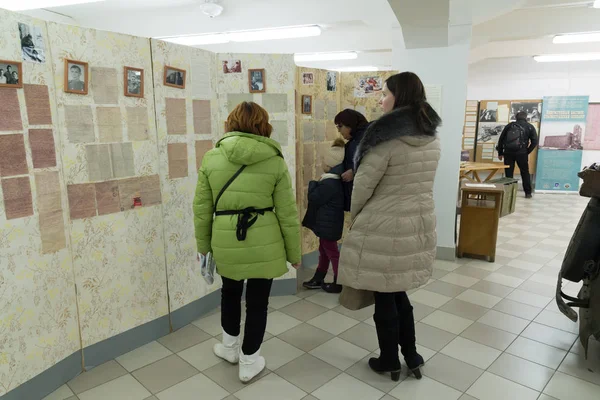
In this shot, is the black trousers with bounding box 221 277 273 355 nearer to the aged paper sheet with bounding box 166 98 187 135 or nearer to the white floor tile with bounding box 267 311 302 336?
the white floor tile with bounding box 267 311 302 336

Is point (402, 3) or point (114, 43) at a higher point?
point (402, 3)

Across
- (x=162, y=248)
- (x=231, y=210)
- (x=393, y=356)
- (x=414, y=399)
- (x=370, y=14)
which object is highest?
(x=370, y=14)

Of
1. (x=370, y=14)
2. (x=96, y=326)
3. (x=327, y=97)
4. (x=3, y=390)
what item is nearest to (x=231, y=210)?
(x=96, y=326)

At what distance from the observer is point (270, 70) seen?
3.26 meters

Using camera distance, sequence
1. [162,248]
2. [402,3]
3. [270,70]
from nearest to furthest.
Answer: [162,248]
[402,3]
[270,70]

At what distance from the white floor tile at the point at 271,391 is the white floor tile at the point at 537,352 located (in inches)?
57.6

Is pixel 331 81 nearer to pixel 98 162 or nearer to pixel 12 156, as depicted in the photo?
pixel 98 162

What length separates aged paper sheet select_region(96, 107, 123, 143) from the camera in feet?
7.79

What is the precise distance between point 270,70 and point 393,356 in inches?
89.2

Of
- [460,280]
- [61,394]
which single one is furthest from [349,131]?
[61,394]

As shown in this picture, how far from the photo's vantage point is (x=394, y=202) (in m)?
2.11

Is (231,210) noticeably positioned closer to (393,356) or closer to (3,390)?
(393,356)

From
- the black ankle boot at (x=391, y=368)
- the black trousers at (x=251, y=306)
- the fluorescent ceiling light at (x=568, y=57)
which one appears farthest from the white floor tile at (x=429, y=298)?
the fluorescent ceiling light at (x=568, y=57)

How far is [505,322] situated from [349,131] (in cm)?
188
